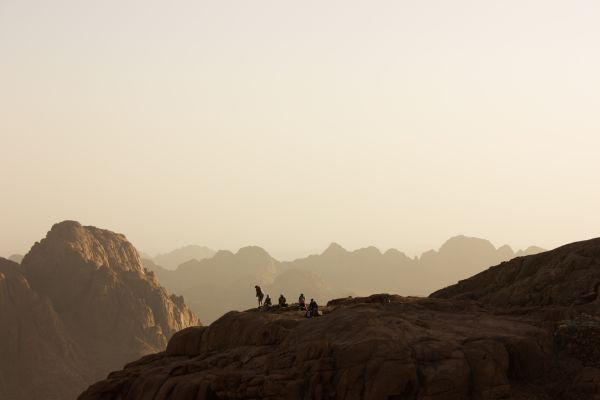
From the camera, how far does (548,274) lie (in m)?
47.0

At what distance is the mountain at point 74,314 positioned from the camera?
128 m

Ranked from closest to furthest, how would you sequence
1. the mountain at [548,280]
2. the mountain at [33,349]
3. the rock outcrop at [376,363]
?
1. the rock outcrop at [376,363]
2. the mountain at [548,280]
3. the mountain at [33,349]

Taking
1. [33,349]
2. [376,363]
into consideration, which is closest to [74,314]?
[33,349]

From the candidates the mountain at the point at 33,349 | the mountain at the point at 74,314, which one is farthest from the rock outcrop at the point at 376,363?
the mountain at the point at 74,314

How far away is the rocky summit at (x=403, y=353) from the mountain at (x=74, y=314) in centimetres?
8914

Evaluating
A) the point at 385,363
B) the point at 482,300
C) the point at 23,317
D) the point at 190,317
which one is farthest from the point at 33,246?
the point at 385,363

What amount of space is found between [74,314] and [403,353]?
4927 inches

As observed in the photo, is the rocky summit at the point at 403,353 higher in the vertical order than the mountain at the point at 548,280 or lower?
lower

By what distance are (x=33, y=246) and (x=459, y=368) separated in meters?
142

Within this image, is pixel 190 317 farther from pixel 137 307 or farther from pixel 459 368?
pixel 459 368

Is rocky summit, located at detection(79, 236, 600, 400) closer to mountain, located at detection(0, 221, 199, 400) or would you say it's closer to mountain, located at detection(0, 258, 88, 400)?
mountain, located at detection(0, 258, 88, 400)

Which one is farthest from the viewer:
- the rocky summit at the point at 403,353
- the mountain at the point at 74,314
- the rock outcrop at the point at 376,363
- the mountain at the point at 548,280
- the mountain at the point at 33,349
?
the mountain at the point at 74,314

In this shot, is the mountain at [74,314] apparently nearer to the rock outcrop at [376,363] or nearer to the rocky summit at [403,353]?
the rocky summit at [403,353]

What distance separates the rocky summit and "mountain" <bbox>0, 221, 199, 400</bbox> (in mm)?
89141
